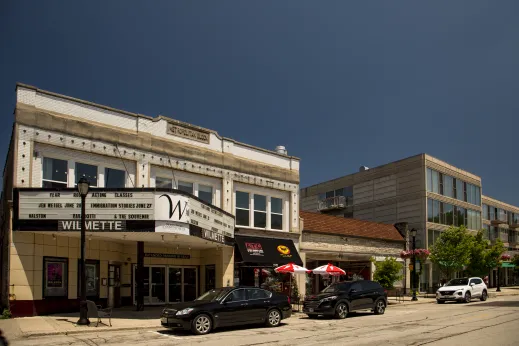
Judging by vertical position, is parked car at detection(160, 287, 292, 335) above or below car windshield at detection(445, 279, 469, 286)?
above

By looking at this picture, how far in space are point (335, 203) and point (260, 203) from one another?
24.4 metres

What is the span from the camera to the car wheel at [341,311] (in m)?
21.3

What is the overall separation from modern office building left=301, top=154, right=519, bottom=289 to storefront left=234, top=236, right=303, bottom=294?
1833cm

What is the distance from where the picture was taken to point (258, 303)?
1780 cm

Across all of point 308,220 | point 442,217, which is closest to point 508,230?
point 442,217

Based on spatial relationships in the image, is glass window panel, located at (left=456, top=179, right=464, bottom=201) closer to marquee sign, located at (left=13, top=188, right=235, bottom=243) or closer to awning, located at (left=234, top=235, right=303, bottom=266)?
awning, located at (left=234, top=235, right=303, bottom=266)

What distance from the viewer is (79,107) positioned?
21094 millimetres

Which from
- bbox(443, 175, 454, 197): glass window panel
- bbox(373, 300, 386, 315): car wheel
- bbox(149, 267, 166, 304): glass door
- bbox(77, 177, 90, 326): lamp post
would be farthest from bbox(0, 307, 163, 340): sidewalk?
bbox(443, 175, 454, 197): glass window panel

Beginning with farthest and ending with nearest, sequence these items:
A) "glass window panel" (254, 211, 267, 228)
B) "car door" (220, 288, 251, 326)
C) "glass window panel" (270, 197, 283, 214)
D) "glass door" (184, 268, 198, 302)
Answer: "glass window panel" (270, 197, 283, 214), "glass window panel" (254, 211, 267, 228), "glass door" (184, 268, 198, 302), "car door" (220, 288, 251, 326)

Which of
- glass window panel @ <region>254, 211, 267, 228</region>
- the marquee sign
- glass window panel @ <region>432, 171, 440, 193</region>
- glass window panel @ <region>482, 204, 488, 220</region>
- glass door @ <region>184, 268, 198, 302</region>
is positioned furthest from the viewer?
glass window panel @ <region>482, 204, 488, 220</region>

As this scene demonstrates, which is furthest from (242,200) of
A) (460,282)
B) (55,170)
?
(460,282)

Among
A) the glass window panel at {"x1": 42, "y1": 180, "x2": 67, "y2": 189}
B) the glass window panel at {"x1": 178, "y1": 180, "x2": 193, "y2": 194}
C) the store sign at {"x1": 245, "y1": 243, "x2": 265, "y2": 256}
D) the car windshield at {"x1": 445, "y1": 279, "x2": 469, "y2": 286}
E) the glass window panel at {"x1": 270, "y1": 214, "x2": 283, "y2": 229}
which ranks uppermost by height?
the glass window panel at {"x1": 178, "y1": 180, "x2": 193, "y2": 194}

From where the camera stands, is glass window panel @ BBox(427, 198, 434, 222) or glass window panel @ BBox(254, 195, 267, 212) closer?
glass window panel @ BBox(254, 195, 267, 212)

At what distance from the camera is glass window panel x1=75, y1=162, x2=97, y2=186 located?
819 inches
